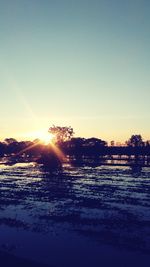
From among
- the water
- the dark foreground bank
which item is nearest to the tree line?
the water

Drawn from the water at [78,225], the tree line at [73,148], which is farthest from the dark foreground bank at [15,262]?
the tree line at [73,148]

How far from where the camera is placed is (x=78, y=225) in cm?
1738

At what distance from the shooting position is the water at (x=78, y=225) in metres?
13.1

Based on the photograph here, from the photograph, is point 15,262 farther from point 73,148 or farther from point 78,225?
point 73,148

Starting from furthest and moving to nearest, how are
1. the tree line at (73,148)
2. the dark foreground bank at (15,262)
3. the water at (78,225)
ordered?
the tree line at (73,148) → the water at (78,225) → the dark foreground bank at (15,262)

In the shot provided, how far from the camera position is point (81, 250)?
13.8 metres

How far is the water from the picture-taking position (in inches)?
515

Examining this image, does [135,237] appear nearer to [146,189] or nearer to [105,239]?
[105,239]

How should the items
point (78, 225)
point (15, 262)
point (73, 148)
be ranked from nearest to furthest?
point (15, 262), point (78, 225), point (73, 148)

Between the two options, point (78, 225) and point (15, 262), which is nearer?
point (15, 262)

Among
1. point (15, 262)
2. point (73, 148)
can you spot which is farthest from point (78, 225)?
point (73, 148)

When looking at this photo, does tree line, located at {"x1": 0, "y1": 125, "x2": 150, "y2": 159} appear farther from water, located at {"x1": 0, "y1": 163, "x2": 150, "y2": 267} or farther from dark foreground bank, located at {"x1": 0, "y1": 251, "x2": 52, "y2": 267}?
dark foreground bank, located at {"x1": 0, "y1": 251, "x2": 52, "y2": 267}

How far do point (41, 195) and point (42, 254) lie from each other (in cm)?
1340

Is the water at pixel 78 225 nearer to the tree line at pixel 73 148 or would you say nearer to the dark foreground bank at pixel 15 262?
the dark foreground bank at pixel 15 262
